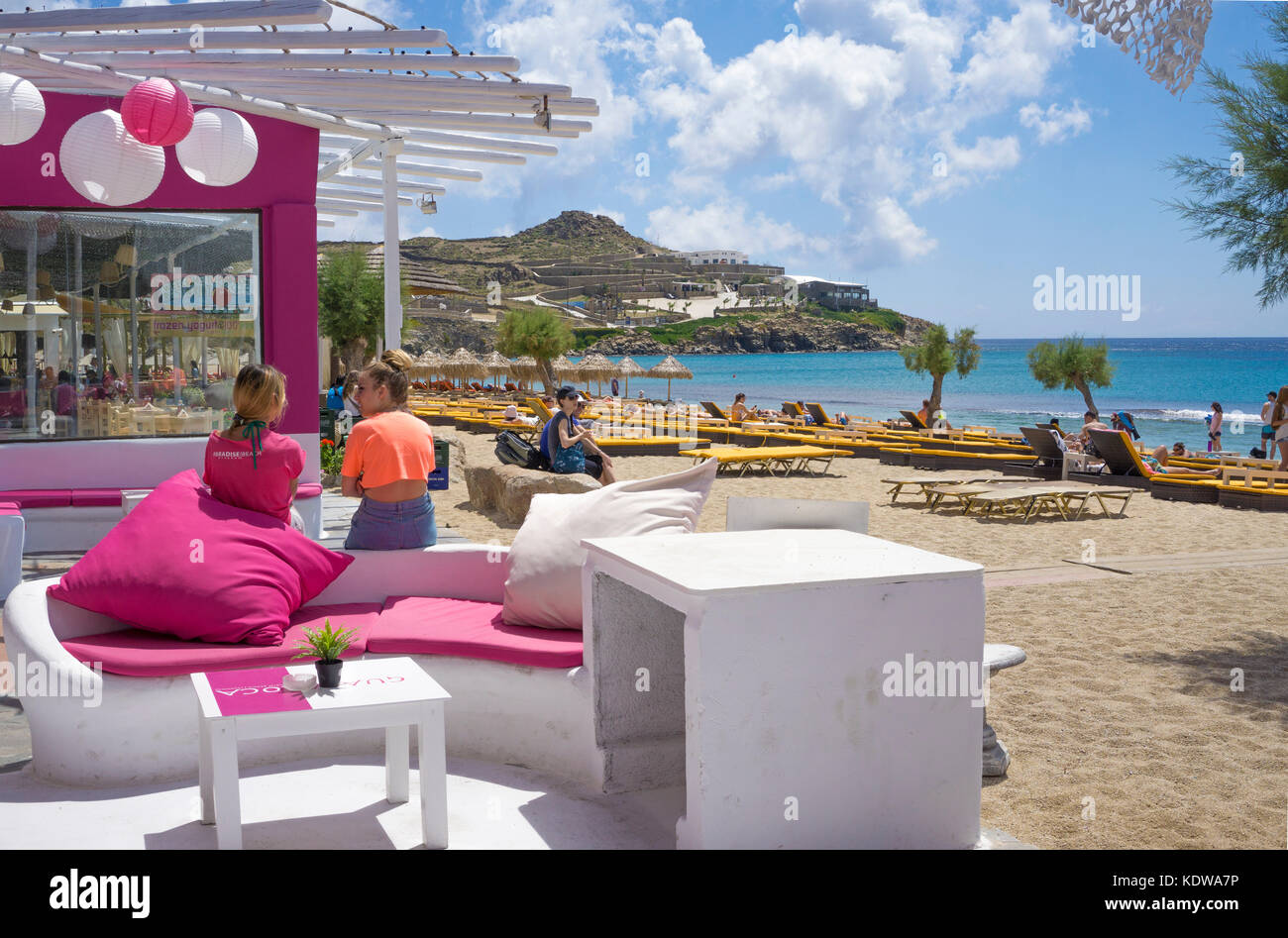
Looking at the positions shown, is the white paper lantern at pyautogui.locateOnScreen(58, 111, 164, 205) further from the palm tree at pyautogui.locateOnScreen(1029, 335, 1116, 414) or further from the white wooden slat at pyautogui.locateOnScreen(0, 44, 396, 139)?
the palm tree at pyautogui.locateOnScreen(1029, 335, 1116, 414)

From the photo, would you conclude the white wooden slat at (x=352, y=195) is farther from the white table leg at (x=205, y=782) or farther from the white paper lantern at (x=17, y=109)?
the white table leg at (x=205, y=782)

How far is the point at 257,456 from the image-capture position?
355cm

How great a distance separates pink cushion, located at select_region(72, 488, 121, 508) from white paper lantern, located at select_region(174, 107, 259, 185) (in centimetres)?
221

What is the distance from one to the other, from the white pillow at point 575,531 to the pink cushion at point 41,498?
4.48 metres

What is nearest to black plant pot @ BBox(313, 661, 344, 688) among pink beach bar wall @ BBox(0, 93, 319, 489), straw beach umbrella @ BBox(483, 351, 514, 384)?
pink beach bar wall @ BBox(0, 93, 319, 489)

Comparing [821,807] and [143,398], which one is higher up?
[143,398]

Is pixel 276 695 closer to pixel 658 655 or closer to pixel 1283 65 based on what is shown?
pixel 658 655

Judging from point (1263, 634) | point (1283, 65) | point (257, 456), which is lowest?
point (1263, 634)

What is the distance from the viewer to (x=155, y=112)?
205 inches

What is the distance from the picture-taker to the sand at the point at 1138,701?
3.15 meters

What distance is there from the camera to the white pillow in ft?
10.9
